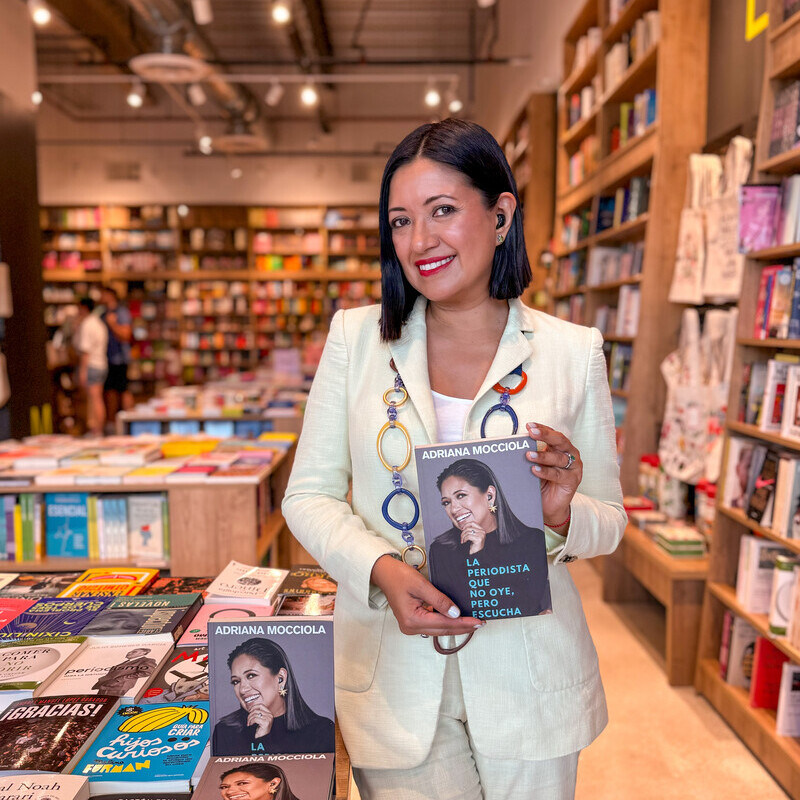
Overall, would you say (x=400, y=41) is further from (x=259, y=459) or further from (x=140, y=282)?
(x=259, y=459)

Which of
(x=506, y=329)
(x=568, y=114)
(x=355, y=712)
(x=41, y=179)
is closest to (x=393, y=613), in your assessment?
(x=355, y=712)

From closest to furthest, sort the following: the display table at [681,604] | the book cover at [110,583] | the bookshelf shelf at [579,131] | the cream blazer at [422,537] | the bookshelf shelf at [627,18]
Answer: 1. the cream blazer at [422,537]
2. the book cover at [110,583]
3. the display table at [681,604]
4. the bookshelf shelf at [627,18]
5. the bookshelf shelf at [579,131]

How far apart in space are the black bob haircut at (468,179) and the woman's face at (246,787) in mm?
718

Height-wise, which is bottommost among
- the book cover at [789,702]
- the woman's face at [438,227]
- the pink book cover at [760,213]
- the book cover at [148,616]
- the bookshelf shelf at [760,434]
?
the book cover at [789,702]

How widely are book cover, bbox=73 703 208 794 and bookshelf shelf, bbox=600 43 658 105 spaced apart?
408 centimetres

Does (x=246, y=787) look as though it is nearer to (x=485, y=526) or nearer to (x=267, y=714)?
(x=267, y=714)

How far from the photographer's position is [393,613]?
4.06ft

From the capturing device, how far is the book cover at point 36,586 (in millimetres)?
1857

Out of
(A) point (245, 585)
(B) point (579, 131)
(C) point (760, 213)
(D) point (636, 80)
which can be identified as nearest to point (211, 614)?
(A) point (245, 585)

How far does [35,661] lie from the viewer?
143cm

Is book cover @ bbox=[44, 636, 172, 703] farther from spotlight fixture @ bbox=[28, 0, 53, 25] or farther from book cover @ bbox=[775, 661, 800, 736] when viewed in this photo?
→ spotlight fixture @ bbox=[28, 0, 53, 25]

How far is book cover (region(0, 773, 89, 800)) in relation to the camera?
1.03 m

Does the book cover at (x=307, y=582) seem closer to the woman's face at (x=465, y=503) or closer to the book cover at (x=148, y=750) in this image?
the book cover at (x=148, y=750)

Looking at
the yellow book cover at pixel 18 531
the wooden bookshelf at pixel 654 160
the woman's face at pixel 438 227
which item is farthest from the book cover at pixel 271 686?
the wooden bookshelf at pixel 654 160
